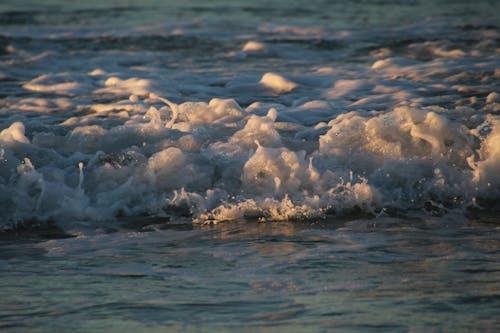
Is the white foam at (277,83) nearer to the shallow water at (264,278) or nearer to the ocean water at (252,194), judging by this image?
the ocean water at (252,194)

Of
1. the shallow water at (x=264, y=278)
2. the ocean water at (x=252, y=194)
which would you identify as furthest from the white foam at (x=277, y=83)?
the shallow water at (x=264, y=278)

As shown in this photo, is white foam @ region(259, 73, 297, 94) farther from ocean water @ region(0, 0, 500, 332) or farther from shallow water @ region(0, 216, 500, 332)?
shallow water @ region(0, 216, 500, 332)

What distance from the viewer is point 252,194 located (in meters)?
5.73

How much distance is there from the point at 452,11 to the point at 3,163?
10738 mm

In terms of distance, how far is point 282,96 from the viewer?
862 cm

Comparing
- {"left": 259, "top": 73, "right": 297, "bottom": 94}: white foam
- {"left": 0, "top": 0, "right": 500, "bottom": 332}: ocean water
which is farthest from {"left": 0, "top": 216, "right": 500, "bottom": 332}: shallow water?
{"left": 259, "top": 73, "right": 297, "bottom": 94}: white foam

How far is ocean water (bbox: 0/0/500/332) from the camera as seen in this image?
3.77 m

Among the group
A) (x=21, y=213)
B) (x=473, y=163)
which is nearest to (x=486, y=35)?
(x=473, y=163)

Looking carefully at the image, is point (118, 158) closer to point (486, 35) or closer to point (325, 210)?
point (325, 210)

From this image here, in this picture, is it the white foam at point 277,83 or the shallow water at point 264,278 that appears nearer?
the shallow water at point 264,278

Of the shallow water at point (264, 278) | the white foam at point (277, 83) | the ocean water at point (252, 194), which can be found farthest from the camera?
the white foam at point (277, 83)

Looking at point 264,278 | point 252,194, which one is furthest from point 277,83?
point 264,278

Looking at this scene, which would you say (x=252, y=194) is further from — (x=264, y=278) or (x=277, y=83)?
(x=277, y=83)

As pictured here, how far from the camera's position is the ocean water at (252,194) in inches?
148
